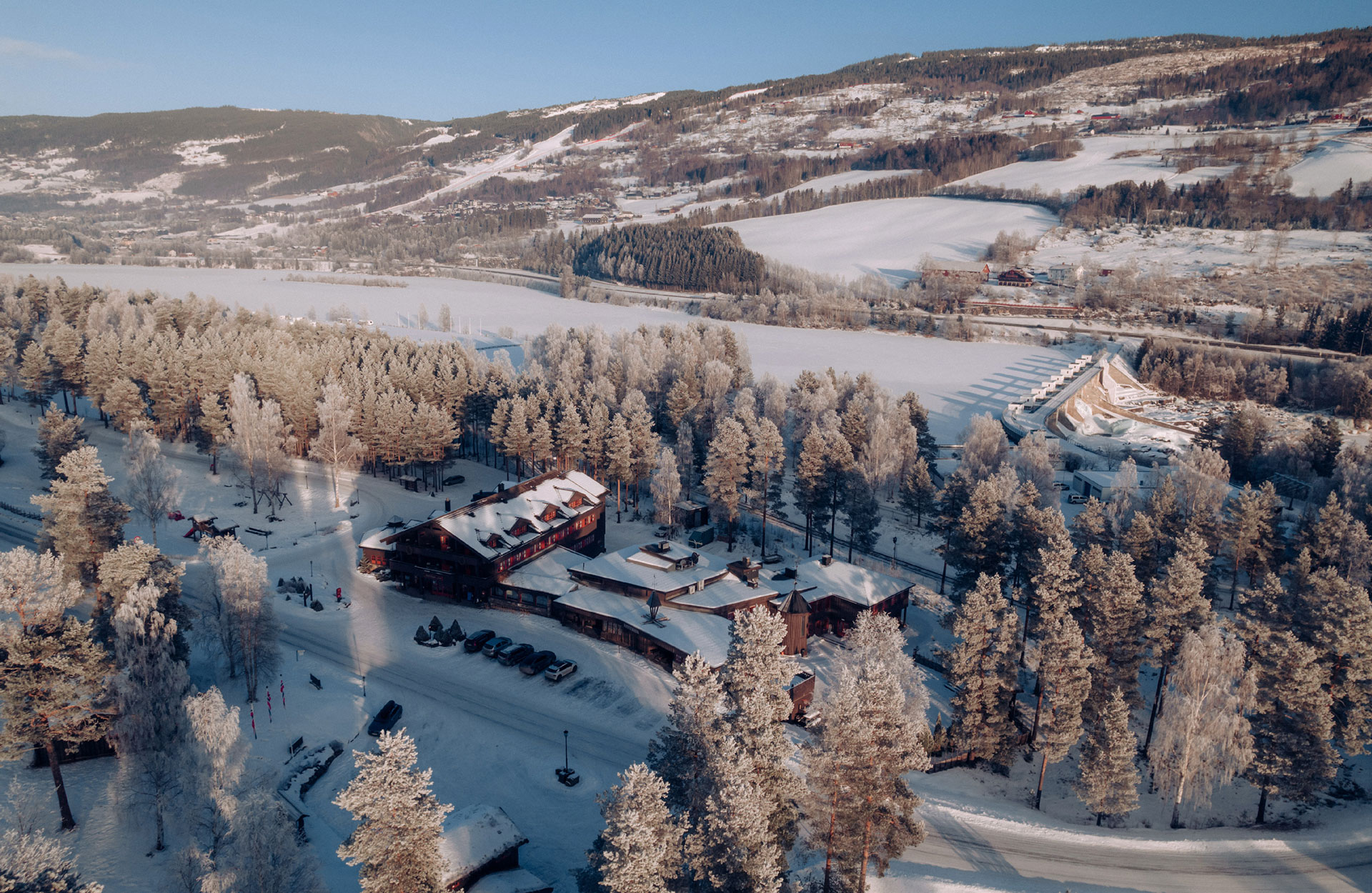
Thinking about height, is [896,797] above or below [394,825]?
below

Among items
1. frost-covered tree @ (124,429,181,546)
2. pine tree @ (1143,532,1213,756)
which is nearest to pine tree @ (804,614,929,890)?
pine tree @ (1143,532,1213,756)

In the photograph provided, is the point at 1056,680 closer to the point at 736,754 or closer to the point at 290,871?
the point at 736,754

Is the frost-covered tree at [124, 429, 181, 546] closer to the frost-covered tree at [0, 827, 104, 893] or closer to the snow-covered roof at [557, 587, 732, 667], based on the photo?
the snow-covered roof at [557, 587, 732, 667]

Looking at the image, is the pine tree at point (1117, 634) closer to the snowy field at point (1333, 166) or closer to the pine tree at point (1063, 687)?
the pine tree at point (1063, 687)

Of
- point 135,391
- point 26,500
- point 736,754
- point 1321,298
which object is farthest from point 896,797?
point 1321,298

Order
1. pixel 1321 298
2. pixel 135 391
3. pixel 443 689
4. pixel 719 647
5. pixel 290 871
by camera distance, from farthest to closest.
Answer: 1. pixel 1321 298
2. pixel 135 391
3. pixel 719 647
4. pixel 443 689
5. pixel 290 871

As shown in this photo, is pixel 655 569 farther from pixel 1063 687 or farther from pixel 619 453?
pixel 1063 687
